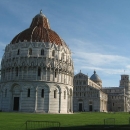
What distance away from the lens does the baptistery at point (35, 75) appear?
180 ft

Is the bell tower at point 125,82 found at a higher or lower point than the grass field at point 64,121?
higher

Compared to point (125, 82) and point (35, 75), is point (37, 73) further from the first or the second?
point (125, 82)

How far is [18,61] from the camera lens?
56188 mm

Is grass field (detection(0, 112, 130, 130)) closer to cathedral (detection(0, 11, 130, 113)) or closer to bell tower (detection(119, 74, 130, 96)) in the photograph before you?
cathedral (detection(0, 11, 130, 113))

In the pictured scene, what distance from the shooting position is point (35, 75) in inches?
2183

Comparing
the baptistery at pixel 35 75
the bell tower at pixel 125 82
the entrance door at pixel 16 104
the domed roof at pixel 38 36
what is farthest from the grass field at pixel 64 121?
the bell tower at pixel 125 82

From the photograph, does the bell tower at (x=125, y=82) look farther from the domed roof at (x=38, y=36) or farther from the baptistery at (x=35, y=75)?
the domed roof at (x=38, y=36)

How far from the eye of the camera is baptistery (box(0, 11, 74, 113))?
55.0m

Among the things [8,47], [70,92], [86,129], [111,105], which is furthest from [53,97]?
[111,105]

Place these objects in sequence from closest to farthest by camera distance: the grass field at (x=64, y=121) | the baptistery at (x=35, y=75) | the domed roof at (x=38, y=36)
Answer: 1. the grass field at (x=64, y=121)
2. the baptistery at (x=35, y=75)
3. the domed roof at (x=38, y=36)

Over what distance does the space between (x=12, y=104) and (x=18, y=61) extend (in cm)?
1067

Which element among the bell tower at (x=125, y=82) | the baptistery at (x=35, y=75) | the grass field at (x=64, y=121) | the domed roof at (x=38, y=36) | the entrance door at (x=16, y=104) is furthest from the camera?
the bell tower at (x=125, y=82)

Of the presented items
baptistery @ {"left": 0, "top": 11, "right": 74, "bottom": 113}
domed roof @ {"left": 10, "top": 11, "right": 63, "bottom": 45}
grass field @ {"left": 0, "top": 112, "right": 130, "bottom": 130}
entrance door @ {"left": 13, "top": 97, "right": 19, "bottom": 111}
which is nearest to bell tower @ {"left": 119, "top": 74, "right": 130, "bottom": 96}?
baptistery @ {"left": 0, "top": 11, "right": 74, "bottom": 113}

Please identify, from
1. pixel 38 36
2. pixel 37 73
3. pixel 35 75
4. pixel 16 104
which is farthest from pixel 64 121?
pixel 38 36
